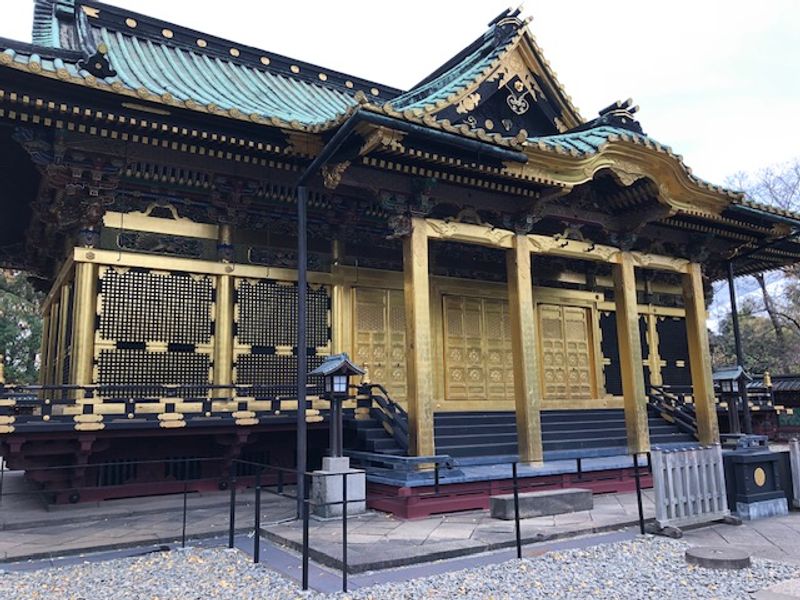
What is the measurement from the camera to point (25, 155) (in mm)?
10539

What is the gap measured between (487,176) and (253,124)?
4.03 meters

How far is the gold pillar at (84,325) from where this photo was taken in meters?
9.58

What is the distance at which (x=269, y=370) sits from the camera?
11.0m

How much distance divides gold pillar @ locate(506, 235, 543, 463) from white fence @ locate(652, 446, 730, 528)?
117 inches

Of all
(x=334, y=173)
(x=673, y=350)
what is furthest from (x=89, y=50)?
(x=673, y=350)

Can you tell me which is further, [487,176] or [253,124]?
[487,176]

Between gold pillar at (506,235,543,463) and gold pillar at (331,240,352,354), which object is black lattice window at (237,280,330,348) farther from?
gold pillar at (506,235,543,463)

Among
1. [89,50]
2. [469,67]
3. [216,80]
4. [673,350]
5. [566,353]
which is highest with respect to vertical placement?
[216,80]

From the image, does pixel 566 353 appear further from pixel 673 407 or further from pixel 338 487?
pixel 338 487

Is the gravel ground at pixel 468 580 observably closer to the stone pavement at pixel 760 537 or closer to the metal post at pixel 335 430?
the stone pavement at pixel 760 537

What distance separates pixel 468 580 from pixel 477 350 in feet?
27.1

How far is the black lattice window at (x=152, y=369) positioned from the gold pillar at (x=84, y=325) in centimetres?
21

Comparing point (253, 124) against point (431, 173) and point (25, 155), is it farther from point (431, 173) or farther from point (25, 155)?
point (25, 155)

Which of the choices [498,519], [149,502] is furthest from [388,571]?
[149,502]
